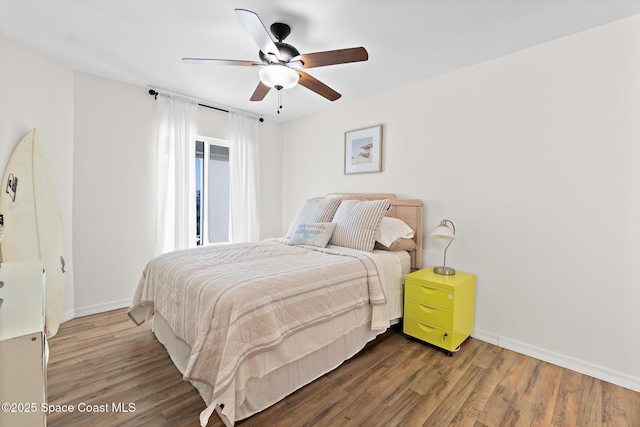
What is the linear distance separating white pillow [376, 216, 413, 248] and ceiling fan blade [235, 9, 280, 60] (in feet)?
5.56

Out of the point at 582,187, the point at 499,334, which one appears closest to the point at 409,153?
the point at 582,187

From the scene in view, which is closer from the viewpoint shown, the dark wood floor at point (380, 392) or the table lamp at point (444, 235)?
the dark wood floor at point (380, 392)

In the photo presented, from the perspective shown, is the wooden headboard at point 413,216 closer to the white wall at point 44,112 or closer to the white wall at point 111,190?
the white wall at point 111,190

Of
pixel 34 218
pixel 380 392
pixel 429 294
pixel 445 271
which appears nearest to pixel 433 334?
pixel 429 294

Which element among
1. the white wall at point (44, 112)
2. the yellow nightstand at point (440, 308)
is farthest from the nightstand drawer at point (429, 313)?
the white wall at point (44, 112)

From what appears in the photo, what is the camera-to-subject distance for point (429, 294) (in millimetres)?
2258

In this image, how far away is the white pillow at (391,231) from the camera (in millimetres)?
2598

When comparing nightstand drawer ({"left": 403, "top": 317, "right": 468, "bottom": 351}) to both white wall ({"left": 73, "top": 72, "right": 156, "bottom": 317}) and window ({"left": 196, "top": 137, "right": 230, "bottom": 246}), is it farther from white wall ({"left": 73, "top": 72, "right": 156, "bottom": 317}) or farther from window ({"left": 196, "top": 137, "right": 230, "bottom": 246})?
white wall ({"left": 73, "top": 72, "right": 156, "bottom": 317})

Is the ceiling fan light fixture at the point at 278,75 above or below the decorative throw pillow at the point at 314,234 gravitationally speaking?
above

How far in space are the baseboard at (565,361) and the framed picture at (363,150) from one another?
6.42ft

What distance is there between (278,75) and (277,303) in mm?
1522

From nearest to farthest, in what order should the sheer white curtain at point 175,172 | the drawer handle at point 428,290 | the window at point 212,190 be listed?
the drawer handle at point 428,290, the sheer white curtain at point 175,172, the window at point 212,190

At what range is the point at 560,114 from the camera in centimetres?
207

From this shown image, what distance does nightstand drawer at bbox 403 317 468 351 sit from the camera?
7.06ft
